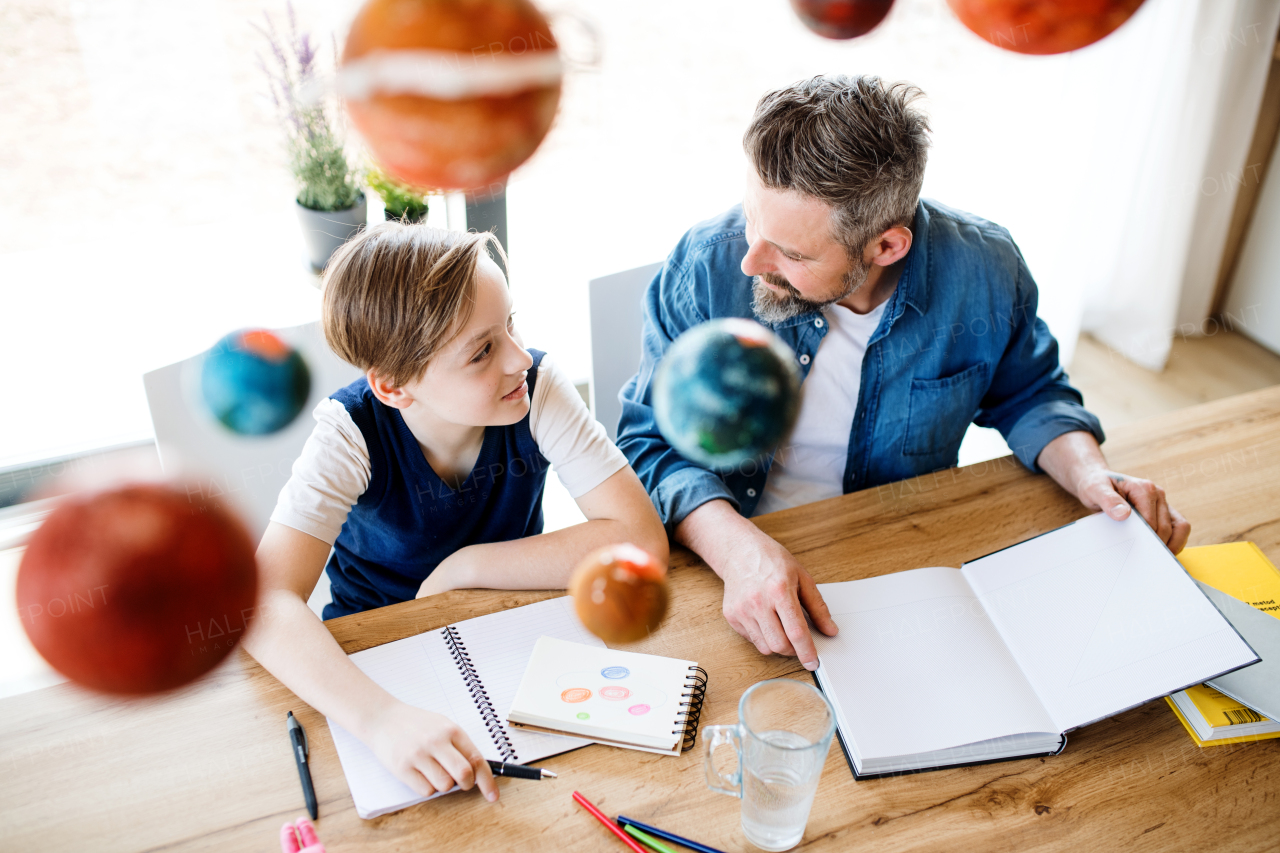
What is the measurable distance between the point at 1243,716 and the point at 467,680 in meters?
0.76

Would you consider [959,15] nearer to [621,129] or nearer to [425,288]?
[621,129]

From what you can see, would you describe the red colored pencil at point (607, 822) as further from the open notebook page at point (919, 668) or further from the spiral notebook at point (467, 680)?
the open notebook page at point (919, 668)

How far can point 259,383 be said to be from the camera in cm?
55

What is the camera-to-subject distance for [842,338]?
4.19 ft

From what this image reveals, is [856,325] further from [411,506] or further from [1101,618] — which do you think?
[411,506]

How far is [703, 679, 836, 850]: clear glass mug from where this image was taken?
2.30ft

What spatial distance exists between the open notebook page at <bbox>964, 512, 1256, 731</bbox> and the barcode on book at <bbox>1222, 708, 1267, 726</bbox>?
0.19 feet

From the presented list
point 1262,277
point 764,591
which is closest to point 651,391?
point 764,591

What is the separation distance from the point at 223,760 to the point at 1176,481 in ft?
3.93

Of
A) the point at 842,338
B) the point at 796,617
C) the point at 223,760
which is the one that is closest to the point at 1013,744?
the point at 796,617

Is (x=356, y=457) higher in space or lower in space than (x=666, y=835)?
higher

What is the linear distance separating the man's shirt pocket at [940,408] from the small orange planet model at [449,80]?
3.45 feet

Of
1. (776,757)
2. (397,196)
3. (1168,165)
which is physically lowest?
(1168,165)

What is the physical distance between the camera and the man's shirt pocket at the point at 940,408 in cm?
128
